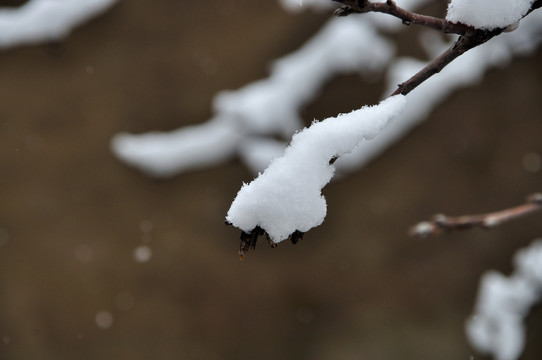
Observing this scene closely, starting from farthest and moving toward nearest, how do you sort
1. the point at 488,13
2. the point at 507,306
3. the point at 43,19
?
1. the point at 43,19
2. the point at 507,306
3. the point at 488,13

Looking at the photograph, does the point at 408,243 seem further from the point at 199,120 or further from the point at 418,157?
the point at 199,120

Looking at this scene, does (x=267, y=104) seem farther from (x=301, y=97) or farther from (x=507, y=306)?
(x=507, y=306)

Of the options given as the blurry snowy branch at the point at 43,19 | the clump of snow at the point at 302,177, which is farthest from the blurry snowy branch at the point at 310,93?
the clump of snow at the point at 302,177

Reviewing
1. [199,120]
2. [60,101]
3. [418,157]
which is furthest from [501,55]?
[60,101]

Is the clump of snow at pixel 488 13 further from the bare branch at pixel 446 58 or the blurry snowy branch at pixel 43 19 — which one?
the blurry snowy branch at pixel 43 19

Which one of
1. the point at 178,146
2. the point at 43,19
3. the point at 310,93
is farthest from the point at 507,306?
the point at 43,19
